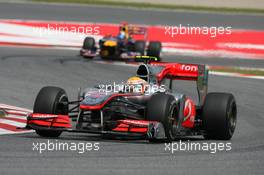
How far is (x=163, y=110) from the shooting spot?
1116 centimetres

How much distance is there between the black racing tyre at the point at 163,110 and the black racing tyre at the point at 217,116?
1023 millimetres

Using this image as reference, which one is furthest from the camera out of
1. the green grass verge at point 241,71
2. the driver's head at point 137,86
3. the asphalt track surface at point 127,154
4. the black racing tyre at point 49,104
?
the green grass verge at point 241,71

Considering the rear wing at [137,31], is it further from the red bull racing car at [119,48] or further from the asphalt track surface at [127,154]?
the asphalt track surface at [127,154]

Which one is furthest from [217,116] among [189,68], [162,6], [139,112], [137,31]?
[162,6]

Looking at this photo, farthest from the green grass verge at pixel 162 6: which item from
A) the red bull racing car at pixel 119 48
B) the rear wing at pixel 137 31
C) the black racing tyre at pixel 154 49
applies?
the black racing tyre at pixel 154 49

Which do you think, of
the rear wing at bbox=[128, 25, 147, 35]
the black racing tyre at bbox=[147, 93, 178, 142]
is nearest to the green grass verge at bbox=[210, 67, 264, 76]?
the rear wing at bbox=[128, 25, 147, 35]

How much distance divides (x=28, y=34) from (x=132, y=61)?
14.8 feet

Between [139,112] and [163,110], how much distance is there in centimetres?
78

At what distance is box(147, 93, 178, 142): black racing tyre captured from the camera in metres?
11.2

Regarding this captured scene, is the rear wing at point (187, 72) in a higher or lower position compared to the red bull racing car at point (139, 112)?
higher

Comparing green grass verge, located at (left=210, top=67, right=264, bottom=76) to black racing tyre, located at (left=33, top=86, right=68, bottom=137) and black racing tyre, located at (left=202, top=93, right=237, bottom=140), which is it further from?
black racing tyre, located at (left=33, top=86, right=68, bottom=137)

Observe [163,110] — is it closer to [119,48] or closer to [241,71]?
[241,71]

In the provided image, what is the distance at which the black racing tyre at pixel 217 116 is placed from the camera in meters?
12.2

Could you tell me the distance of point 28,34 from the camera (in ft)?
93.2
